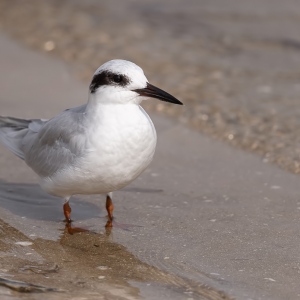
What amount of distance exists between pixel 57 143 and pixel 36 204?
673 mm

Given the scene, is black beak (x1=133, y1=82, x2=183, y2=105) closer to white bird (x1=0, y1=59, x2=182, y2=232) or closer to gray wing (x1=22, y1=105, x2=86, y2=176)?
white bird (x1=0, y1=59, x2=182, y2=232)

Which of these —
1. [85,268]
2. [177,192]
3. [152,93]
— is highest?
[152,93]

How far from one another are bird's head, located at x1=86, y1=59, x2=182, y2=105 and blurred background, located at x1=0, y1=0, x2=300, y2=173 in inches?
71.4

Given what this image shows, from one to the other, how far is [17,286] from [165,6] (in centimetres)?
786

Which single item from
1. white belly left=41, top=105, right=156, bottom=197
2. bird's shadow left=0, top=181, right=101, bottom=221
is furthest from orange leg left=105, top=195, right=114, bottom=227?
white belly left=41, top=105, right=156, bottom=197

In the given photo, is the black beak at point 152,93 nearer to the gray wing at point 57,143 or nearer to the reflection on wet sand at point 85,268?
the gray wing at point 57,143

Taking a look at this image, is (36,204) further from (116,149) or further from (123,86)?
(123,86)

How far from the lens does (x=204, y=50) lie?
9586 mm

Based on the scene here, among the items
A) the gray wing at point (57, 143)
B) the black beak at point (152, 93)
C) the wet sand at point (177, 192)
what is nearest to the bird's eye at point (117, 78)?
the black beak at point (152, 93)

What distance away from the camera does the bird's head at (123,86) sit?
15.8 feet

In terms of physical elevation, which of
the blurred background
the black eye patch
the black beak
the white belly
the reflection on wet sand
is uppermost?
the blurred background


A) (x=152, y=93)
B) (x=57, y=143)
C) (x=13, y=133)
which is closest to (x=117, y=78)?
(x=152, y=93)

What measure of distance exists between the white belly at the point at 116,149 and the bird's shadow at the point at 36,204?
644 mm

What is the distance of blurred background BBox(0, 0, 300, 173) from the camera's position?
727cm
